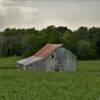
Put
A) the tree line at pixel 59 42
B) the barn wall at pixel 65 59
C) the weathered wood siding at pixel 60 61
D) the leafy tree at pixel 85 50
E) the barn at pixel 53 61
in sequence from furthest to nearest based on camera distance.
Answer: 1. the leafy tree at pixel 85 50
2. the tree line at pixel 59 42
3. the barn wall at pixel 65 59
4. the weathered wood siding at pixel 60 61
5. the barn at pixel 53 61

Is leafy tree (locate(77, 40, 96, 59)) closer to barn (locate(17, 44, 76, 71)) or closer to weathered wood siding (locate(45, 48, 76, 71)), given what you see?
weathered wood siding (locate(45, 48, 76, 71))

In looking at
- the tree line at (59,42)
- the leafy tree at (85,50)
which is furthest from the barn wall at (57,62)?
the leafy tree at (85,50)

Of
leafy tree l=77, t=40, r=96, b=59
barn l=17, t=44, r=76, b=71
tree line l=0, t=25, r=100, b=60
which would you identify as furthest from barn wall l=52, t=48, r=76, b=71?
leafy tree l=77, t=40, r=96, b=59

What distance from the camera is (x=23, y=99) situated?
14469 millimetres

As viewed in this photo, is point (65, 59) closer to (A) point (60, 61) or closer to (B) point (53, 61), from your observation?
(A) point (60, 61)

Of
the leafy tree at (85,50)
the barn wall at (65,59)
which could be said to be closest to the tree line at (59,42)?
the leafy tree at (85,50)

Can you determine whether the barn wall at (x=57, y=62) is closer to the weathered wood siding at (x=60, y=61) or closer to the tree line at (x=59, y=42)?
the weathered wood siding at (x=60, y=61)

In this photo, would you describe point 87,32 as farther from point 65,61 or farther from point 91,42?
point 65,61

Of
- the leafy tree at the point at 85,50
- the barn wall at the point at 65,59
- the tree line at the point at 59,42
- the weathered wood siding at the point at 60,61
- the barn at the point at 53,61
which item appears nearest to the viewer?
the barn at the point at 53,61

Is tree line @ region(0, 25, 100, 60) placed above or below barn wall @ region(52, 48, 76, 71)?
above

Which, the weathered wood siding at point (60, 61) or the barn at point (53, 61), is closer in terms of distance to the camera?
the barn at point (53, 61)

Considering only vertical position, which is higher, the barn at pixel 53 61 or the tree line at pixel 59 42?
the tree line at pixel 59 42

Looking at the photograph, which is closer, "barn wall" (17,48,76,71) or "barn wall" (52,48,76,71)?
"barn wall" (17,48,76,71)

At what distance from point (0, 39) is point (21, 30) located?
31.1m
